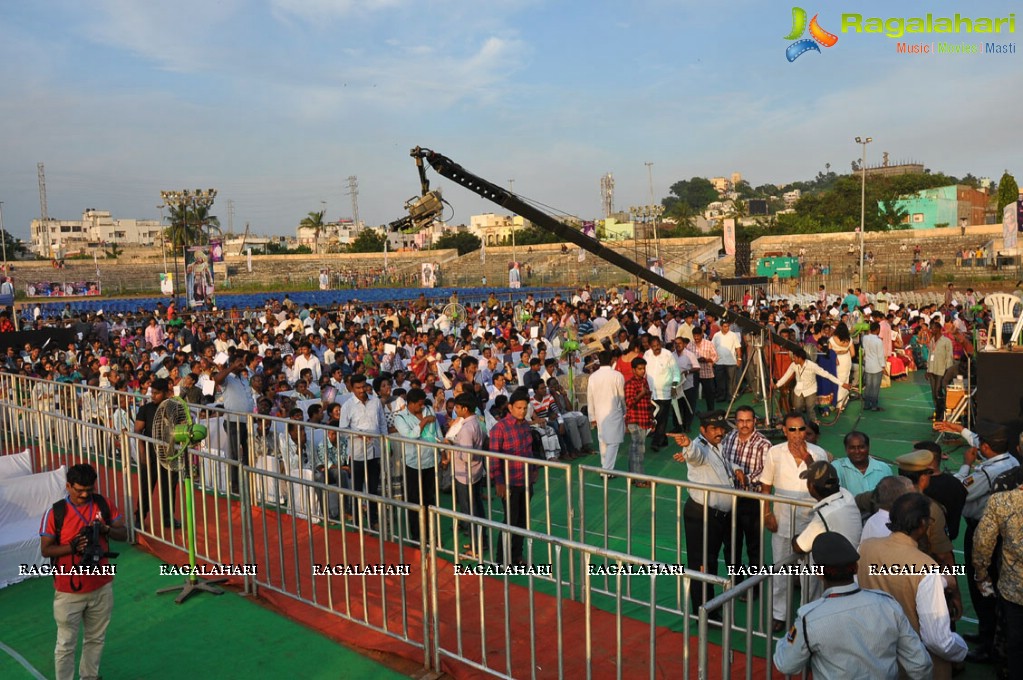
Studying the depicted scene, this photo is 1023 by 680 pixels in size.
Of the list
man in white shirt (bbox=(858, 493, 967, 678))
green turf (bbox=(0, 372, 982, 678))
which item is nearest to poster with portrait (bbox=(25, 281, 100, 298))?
green turf (bbox=(0, 372, 982, 678))

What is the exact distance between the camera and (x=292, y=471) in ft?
25.6

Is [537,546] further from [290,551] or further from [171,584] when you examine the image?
[171,584]

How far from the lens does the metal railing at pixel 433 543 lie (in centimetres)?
437

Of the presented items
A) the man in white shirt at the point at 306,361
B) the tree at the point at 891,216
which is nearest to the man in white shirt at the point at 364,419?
the man in white shirt at the point at 306,361

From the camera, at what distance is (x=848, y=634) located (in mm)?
3117

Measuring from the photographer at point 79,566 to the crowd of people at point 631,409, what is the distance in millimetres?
1988

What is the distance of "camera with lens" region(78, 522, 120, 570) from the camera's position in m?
4.65

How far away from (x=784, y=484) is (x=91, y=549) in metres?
4.40

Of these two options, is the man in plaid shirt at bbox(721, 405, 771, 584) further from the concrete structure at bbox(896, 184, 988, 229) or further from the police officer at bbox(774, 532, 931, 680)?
the concrete structure at bbox(896, 184, 988, 229)

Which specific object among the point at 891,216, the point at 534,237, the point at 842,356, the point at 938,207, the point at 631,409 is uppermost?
the point at 938,207

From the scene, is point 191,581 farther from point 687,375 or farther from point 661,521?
→ point 687,375

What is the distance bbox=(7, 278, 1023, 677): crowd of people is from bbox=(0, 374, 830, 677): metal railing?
18 centimetres

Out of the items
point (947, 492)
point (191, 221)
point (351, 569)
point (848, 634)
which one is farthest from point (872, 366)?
point (191, 221)

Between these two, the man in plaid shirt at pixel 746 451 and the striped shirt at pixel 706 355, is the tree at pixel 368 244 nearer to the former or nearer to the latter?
the striped shirt at pixel 706 355
